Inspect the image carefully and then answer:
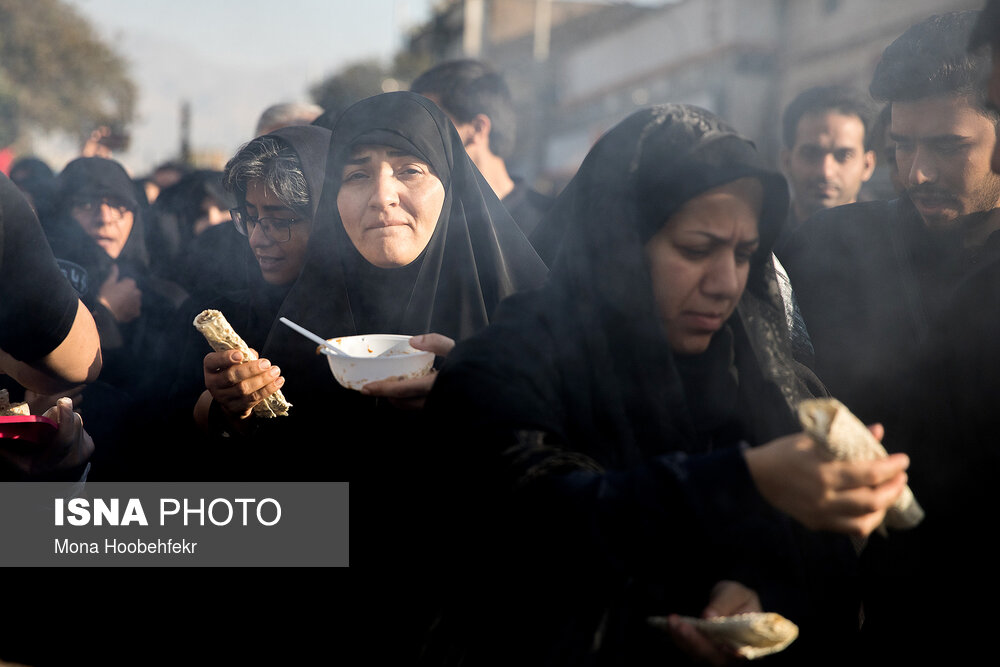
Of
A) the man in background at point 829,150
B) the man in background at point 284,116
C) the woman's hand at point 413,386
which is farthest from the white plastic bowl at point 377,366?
the man in background at point 284,116

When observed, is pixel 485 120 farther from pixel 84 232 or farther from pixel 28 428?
pixel 28 428

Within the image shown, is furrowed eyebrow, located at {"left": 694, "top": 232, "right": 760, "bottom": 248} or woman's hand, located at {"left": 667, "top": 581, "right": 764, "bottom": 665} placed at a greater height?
furrowed eyebrow, located at {"left": 694, "top": 232, "right": 760, "bottom": 248}

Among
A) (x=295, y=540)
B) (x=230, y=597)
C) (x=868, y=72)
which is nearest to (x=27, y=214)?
(x=295, y=540)

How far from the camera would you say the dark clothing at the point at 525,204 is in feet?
16.5

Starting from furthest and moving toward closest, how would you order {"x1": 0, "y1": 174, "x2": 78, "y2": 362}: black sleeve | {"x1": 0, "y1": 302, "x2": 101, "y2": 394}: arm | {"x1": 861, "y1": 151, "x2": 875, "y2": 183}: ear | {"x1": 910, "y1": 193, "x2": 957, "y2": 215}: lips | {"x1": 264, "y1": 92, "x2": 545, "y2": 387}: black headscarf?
{"x1": 861, "y1": 151, "x2": 875, "y2": 183}: ear < {"x1": 910, "y1": 193, "x2": 957, "y2": 215}: lips < {"x1": 264, "y1": 92, "x2": 545, "y2": 387}: black headscarf < {"x1": 0, "y1": 302, "x2": 101, "y2": 394}: arm < {"x1": 0, "y1": 174, "x2": 78, "y2": 362}: black sleeve

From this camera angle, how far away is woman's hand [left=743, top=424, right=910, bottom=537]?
1.45 metres

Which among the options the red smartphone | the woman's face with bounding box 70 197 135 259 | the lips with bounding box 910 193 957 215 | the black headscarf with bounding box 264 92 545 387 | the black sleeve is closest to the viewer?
the black sleeve

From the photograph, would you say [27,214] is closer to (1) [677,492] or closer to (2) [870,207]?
(1) [677,492]

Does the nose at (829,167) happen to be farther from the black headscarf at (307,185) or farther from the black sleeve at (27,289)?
the black sleeve at (27,289)

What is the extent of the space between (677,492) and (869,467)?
31 cm

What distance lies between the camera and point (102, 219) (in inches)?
202

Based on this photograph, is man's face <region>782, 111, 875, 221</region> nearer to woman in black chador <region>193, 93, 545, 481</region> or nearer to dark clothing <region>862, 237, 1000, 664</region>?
woman in black chador <region>193, 93, 545, 481</region>

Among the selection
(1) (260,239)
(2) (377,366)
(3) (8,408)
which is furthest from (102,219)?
(2) (377,366)

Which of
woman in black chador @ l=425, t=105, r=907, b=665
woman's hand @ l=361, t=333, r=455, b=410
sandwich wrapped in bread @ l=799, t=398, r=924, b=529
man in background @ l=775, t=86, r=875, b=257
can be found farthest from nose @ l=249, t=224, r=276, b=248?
man in background @ l=775, t=86, r=875, b=257
